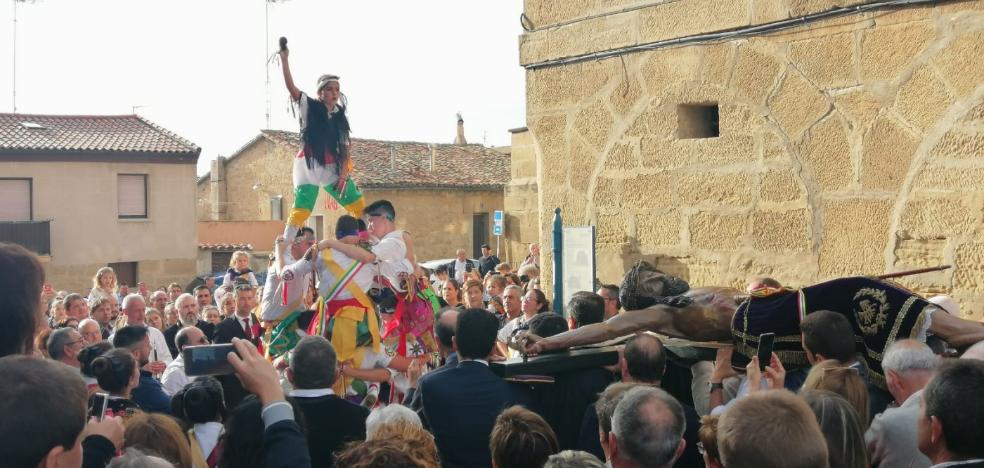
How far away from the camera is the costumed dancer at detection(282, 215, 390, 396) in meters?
6.42

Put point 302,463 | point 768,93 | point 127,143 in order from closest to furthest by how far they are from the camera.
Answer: point 302,463 → point 768,93 → point 127,143

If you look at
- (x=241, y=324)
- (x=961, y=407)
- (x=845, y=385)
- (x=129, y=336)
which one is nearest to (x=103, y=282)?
(x=241, y=324)

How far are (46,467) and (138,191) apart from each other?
100 feet

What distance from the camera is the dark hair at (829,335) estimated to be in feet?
13.4

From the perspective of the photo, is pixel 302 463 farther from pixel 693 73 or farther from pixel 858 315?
pixel 693 73

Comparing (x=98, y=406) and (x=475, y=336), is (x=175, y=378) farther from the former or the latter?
(x=475, y=336)

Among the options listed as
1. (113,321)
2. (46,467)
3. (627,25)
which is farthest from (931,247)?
(113,321)

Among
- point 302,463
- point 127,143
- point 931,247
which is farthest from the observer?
point 127,143

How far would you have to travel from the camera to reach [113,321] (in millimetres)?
9695

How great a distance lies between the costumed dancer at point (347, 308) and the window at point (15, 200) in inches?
986

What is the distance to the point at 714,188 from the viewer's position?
21.4 ft

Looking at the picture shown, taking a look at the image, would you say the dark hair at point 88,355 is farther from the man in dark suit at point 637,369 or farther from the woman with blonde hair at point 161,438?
the man in dark suit at point 637,369

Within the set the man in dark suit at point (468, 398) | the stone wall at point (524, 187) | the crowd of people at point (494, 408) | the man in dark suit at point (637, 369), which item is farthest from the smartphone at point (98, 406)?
the stone wall at point (524, 187)

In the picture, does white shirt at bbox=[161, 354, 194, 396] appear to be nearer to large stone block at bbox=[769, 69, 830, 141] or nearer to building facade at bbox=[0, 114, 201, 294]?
large stone block at bbox=[769, 69, 830, 141]
